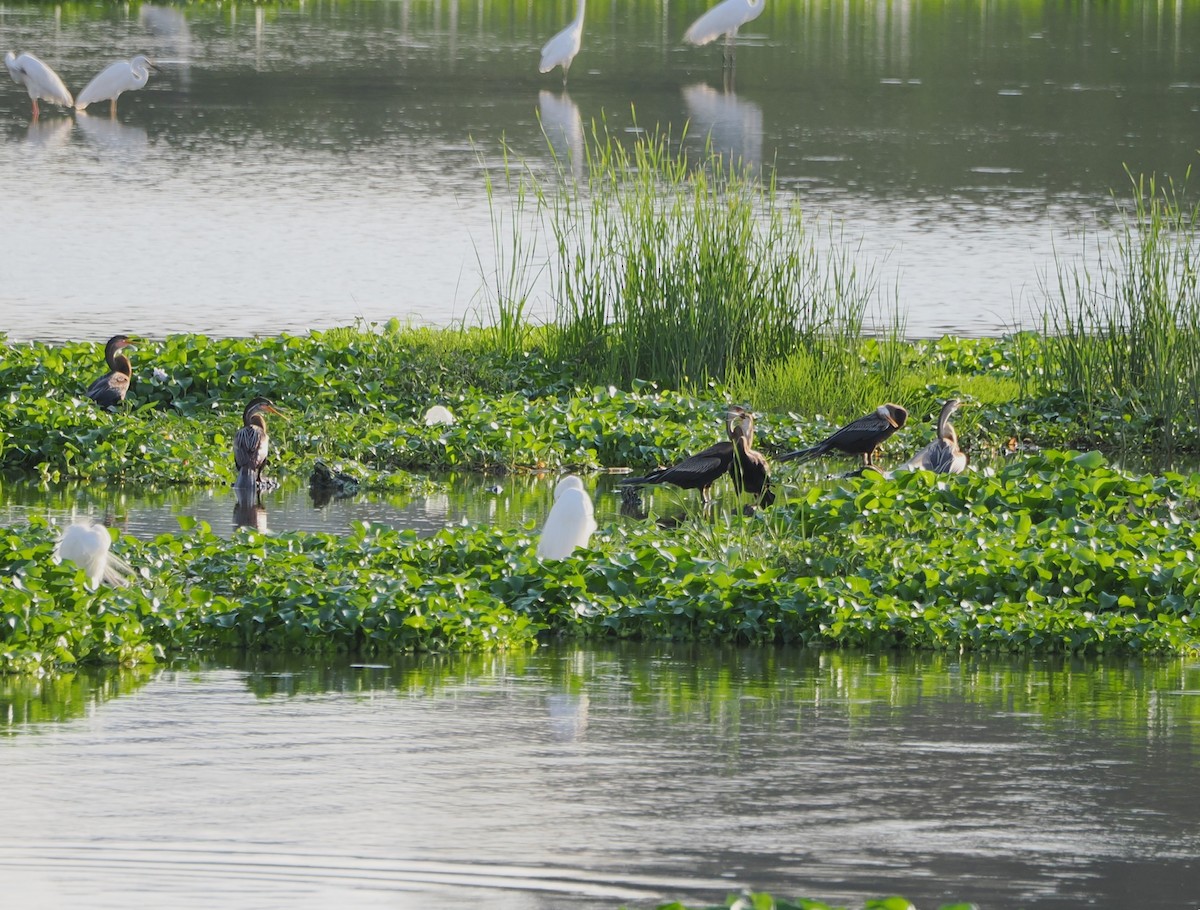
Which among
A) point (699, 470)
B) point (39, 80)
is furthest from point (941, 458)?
point (39, 80)

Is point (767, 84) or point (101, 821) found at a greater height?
point (767, 84)

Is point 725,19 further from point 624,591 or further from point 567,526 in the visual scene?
point 624,591

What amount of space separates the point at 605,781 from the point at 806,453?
599cm

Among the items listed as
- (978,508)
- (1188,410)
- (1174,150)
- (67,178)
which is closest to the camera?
(978,508)

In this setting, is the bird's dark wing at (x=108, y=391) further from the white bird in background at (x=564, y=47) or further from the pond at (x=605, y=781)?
the white bird in background at (x=564, y=47)

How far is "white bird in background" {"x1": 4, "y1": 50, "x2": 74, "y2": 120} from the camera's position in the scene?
32.5 metres

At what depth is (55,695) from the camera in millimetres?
8031

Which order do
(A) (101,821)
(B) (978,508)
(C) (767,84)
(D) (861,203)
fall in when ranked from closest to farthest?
(A) (101,821)
(B) (978,508)
(D) (861,203)
(C) (767,84)

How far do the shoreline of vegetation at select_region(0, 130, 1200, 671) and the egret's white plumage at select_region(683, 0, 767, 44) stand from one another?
2146cm

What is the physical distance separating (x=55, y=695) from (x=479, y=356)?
753 cm

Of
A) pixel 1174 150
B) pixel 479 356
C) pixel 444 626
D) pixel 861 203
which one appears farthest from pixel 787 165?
pixel 444 626

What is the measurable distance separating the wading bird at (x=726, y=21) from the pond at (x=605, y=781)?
1252 inches

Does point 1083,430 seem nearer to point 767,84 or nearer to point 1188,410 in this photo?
point 1188,410

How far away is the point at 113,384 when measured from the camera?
13.9 metres
